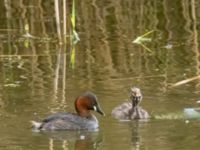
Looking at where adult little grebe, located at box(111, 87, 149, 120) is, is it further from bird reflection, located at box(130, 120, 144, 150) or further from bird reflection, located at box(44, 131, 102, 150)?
bird reflection, located at box(44, 131, 102, 150)

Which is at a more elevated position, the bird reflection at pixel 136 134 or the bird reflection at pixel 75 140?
the bird reflection at pixel 136 134

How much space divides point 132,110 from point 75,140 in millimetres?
1103

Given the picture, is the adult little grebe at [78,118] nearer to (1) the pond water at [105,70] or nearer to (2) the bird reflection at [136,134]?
(1) the pond water at [105,70]

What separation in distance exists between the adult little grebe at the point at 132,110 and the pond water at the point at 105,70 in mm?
96

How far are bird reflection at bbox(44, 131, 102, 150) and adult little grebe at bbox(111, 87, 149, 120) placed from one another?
0.46 m

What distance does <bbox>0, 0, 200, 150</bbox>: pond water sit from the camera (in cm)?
933

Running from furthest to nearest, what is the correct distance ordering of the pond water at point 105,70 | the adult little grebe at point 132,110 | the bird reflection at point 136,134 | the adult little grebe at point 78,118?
the adult little grebe at point 132,110 < the adult little grebe at point 78,118 < the pond water at point 105,70 < the bird reflection at point 136,134

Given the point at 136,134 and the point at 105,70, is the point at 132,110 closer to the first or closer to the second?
the point at 136,134

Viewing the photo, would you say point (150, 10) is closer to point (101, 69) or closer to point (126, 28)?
point (126, 28)

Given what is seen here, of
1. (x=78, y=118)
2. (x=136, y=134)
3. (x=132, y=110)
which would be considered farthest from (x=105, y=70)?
(x=136, y=134)

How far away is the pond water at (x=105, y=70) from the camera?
9.33 meters

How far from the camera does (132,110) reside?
10.3 m

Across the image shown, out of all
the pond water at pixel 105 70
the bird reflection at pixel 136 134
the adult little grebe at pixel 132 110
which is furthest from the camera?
the adult little grebe at pixel 132 110

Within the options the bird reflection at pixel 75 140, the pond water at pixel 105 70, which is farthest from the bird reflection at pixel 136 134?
the bird reflection at pixel 75 140
